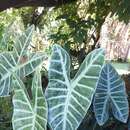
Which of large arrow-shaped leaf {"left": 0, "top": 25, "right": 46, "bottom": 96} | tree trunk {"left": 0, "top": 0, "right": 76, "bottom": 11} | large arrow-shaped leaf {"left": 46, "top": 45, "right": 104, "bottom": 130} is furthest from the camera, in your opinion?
tree trunk {"left": 0, "top": 0, "right": 76, "bottom": 11}

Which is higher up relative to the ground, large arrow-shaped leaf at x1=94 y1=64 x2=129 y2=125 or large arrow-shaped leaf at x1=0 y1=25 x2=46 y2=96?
large arrow-shaped leaf at x1=0 y1=25 x2=46 y2=96

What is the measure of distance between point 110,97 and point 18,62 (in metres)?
0.34

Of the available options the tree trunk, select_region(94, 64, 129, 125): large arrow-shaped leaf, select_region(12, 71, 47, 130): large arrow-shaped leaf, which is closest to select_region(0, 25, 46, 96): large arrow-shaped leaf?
select_region(12, 71, 47, 130): large arrow-shaped leaf

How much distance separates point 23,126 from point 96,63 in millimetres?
301

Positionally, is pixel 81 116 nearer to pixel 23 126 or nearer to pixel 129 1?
pixel 23 126

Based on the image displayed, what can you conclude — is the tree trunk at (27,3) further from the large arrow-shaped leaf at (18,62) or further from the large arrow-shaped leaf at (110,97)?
the large arrow-shaped leaf at (110,97)

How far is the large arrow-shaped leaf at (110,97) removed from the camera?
1462 millimetres

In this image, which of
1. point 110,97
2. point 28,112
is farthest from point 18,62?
point 110,97

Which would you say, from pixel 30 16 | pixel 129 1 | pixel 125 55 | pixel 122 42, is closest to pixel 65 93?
pixel 129 1

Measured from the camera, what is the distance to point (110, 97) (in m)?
1.48

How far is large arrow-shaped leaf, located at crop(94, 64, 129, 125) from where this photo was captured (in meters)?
1.46

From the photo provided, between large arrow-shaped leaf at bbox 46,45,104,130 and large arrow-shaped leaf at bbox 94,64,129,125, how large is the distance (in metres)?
0.19

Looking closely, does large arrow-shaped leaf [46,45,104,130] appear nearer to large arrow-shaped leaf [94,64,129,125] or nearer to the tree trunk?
large arrow-shaped leaf [94,64,129,125]

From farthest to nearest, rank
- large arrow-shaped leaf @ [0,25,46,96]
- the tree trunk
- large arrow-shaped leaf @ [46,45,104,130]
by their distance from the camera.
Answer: the tree trunk, large arrow-shaped leaf @ [0,25,46,96], large arrow-shaped leaf @ [46,45,104,130]
